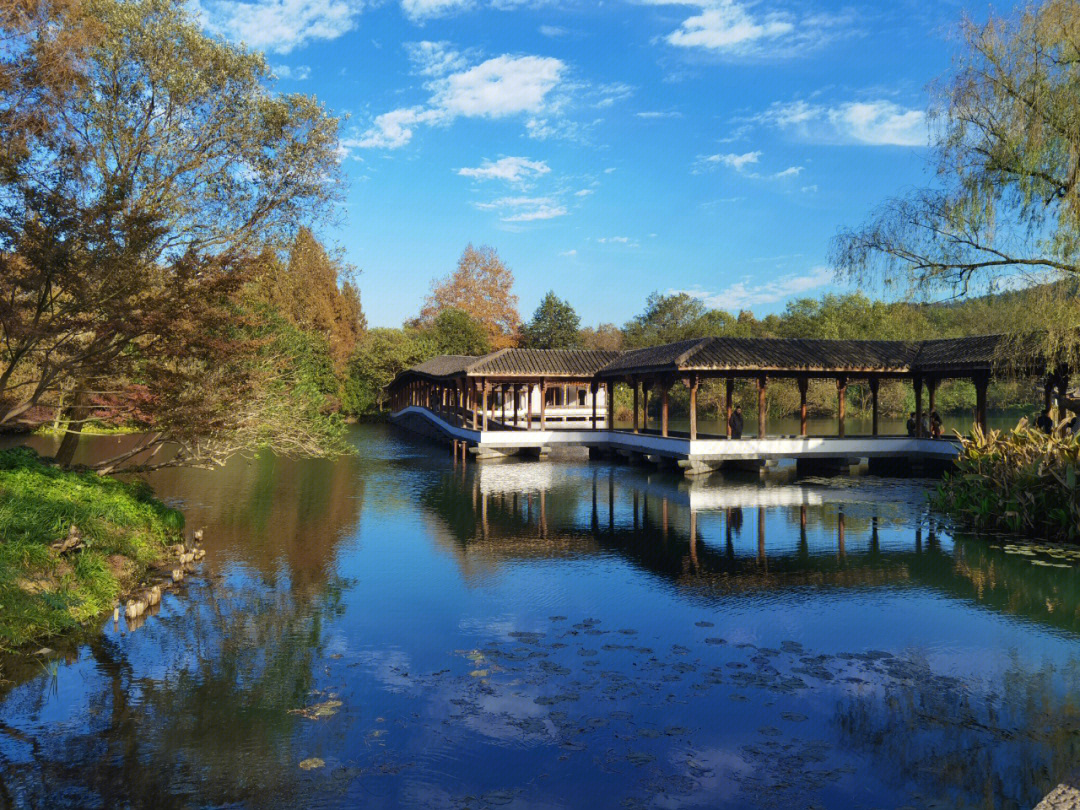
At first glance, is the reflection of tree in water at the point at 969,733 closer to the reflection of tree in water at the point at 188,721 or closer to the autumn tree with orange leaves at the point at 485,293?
the reflection of tree in water at the point at 188,721

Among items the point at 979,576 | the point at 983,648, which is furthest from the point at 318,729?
the point at 979,576

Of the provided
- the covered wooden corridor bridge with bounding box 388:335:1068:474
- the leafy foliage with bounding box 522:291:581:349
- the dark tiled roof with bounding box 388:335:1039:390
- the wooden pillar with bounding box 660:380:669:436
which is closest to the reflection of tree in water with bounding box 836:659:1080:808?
the covered wooden corridor bridge with bounding box 388:335:1068:474

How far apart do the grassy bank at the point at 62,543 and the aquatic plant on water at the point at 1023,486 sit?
13746 millimetres

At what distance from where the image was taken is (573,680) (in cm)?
715

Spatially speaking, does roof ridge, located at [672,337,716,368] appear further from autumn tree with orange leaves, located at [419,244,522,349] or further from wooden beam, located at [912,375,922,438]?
autumn tree with orange leaves, located at [419,244,522,349]

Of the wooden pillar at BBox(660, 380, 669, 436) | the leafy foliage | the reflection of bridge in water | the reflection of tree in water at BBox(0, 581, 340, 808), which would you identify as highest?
the leafy foliage

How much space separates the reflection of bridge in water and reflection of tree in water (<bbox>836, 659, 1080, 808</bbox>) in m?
2.78

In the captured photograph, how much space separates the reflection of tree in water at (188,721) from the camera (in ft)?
16.9

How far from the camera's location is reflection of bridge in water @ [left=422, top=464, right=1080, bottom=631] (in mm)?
10695

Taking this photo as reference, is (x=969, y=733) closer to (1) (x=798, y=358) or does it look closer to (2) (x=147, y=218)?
(2) (x=147, y=218)

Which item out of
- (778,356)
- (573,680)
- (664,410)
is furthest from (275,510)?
(778,356)

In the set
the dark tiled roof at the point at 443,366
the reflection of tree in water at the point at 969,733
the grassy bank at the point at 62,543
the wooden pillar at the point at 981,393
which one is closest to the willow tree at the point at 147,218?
the grassy bank at the point at 62,543

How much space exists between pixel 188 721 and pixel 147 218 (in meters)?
7.28

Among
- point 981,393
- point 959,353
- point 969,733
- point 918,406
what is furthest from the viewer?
point 918,406
